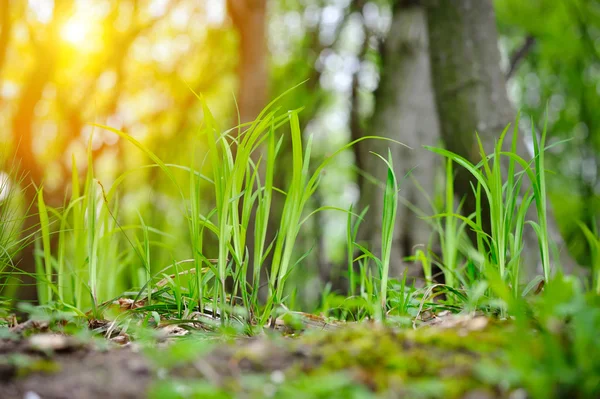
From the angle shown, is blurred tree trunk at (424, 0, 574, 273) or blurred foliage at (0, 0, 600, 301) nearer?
blurred tree trunk at (424, 0, 574, 273)

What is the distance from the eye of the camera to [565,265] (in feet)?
8.66

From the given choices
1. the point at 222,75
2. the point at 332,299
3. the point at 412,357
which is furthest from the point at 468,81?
the point at 222,75

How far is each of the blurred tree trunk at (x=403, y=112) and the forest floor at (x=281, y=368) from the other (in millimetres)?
3725

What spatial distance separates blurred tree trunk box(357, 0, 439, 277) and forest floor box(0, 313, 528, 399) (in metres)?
3.72

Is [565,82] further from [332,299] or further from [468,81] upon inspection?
[332,299]

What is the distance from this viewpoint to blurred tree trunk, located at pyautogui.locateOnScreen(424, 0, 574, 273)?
2771 mm

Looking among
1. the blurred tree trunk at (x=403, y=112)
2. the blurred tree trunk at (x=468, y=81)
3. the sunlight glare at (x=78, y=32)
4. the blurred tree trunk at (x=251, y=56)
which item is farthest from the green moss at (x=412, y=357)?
the sunlight glare at (x=78, y=32)

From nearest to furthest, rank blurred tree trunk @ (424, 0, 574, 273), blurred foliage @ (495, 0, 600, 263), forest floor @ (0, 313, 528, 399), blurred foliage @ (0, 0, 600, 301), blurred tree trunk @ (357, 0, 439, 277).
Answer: forest floor @ (0, 313, 528, 399), blurred tree trunk @ (424, 0, 574, 273), blurred tree trunk @ (357, 0, 439, 277), blurred foliage @ (0, 0, 600, 301), blurred foliage @ (495, 0, 600, 263)

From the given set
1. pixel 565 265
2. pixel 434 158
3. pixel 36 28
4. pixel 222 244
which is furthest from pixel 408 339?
pixel 36 28

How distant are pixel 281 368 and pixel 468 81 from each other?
2.72 metres

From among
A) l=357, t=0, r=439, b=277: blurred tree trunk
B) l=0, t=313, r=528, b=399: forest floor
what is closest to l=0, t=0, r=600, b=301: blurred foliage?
l=357, t=0, r=439, b=277: blurred tree trunk

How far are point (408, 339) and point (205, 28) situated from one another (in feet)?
34.0

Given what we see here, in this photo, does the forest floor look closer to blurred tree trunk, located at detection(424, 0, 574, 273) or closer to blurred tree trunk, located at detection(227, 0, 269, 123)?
blurred tree trunk, located at detection(424, 0, 574, 273)

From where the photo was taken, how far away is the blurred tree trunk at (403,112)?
182 inches
